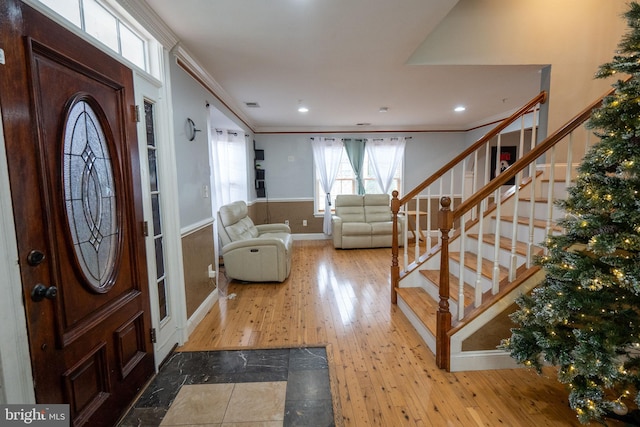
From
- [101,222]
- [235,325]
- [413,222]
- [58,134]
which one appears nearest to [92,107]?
[58,134]

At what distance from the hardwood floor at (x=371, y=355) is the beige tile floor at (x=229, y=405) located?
0.37 metres

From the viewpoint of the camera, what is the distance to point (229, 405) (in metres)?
1.67

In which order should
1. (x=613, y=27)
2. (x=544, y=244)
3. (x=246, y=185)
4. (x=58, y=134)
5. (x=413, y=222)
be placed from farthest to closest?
(x=413, y=222) → (x=246, y=185) → (x=613, y=27) → (x=544, y=244) → (x=58, y=134)

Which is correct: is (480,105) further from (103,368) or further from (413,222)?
(103,368)

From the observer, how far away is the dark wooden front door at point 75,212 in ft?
3.48

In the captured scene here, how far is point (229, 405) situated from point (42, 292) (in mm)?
1128

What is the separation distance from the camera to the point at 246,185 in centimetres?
526

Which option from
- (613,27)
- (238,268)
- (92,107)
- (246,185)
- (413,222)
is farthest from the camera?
(413,222)

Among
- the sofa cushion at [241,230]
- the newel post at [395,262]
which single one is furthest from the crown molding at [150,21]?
the newel post at [395,262]

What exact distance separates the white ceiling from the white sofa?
1.65 m

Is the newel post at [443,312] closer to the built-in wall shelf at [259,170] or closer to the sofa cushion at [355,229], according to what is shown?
the sofa cushion at [355,229]

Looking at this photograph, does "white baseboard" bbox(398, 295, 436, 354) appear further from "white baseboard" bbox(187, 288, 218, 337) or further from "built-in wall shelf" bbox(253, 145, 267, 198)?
"built-in wall shelf" bbox(253, 145, 267, 198)

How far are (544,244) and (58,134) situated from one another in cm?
243

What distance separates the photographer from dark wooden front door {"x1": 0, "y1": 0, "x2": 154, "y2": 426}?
1061 millimetres
